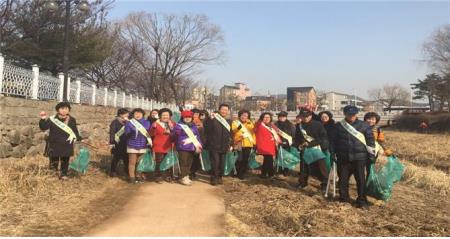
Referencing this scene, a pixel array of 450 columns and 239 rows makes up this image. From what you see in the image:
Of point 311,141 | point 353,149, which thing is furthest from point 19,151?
point 353,149

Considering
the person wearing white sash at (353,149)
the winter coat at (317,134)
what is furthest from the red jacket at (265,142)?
the person wearing white sash at (353,149)

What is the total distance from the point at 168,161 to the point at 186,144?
23.7 inches

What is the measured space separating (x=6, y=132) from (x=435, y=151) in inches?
685

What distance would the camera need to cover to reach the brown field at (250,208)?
5.75 meters

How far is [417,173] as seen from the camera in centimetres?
1120

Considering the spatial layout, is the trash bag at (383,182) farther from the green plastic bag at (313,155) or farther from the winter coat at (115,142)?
the winter coat at (115,142)

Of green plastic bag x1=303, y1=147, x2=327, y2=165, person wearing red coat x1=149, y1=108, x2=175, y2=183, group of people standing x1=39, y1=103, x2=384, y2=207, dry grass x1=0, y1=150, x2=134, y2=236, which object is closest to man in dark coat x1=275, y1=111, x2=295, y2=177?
group of people standing x1=39, y1=103, x2=384, y2=207

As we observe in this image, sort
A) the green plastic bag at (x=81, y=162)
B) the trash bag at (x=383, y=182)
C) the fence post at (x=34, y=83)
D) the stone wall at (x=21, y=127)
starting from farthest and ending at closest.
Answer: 1. the fence post at (x=34, y=83)
2. the stone wall at (x=21, y=127)
3. the green plastic bag at (x=81, y=162)
4. the trash bag at (x=383, y=182)

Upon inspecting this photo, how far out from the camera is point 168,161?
9297mm

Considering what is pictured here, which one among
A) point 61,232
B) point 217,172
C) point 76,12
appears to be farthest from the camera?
point 76,12

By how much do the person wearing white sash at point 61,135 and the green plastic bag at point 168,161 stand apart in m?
1.76

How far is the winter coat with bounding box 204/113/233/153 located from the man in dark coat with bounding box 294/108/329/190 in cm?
137

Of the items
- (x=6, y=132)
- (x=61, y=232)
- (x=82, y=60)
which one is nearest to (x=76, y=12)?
(x=82, y=60)

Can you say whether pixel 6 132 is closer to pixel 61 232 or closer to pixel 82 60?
pixel 61 232
